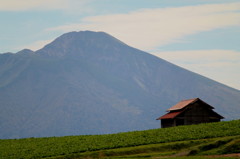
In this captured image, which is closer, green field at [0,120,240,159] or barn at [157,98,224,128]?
green field at [0,120,240,159]

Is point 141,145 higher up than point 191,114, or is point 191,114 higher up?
point 191,114

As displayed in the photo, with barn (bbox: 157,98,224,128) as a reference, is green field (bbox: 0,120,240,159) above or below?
below

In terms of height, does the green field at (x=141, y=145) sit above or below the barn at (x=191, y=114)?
below

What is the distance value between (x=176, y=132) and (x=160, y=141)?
6.72 metres

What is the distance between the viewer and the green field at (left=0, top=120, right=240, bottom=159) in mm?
64688

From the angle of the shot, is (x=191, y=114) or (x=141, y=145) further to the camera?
(x=191, y=114)

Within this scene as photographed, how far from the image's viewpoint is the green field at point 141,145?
64688 millimetres

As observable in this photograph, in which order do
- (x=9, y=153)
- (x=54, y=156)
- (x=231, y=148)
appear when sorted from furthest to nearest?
(x=9, y=153), (x=54, y=156), (x=231, y=148)

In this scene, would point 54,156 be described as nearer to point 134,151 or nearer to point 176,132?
point 134,151

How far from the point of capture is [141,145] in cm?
7450

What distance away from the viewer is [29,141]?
8806cm

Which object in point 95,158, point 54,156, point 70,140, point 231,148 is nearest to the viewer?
point 231,148

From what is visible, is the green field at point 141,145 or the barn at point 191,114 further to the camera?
the barn at point 191,114

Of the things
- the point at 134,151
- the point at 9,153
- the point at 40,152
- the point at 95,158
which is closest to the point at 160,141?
the point at 134,151
